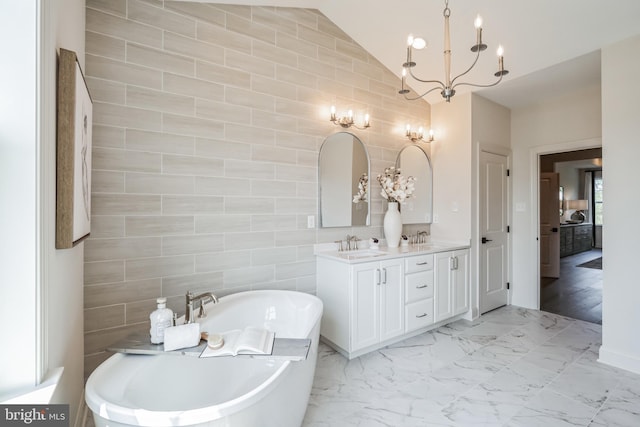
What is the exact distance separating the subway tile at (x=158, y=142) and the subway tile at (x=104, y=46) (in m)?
0.52

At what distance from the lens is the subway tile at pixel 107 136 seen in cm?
Result: 198

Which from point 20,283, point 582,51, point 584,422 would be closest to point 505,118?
point 582,51

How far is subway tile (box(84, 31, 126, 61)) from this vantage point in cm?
196

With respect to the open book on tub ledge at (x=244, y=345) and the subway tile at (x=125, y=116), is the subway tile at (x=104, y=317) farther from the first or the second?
the subway tile at (x=125, y=116)

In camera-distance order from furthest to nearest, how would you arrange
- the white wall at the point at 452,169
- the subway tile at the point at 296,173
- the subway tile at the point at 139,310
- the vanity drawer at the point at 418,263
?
the white wall at the point at 452,169, the vanity drawer at the point at 418,263, the subway tile at the point at 296,173, the subway tile at the point at 139,310

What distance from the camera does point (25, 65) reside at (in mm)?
949

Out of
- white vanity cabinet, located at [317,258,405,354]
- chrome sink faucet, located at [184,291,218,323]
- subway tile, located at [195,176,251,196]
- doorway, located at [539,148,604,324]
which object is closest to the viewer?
chrome sink faucet, located at [184,291,218,323]

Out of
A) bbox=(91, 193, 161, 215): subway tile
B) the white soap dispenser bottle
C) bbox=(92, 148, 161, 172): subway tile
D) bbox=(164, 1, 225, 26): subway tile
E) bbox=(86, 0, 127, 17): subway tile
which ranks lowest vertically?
the white soap dispenser bottle

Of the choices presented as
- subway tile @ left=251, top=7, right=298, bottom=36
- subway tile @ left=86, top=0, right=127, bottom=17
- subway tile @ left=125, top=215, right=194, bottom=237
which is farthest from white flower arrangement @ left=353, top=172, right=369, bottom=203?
subway tile @ left=86, top=0, right=127, bottom=17

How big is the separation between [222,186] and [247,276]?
2.66 feet

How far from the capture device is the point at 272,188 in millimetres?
2725

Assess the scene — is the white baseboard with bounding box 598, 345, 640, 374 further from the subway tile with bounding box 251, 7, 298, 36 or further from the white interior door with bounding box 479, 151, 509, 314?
the subway tile with bounding box 251, 7, 298, 36

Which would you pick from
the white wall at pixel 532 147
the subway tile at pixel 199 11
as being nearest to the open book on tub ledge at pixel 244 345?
the subway tile at pixel 199 11

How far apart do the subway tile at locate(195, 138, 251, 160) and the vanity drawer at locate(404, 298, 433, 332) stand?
2166 mm
